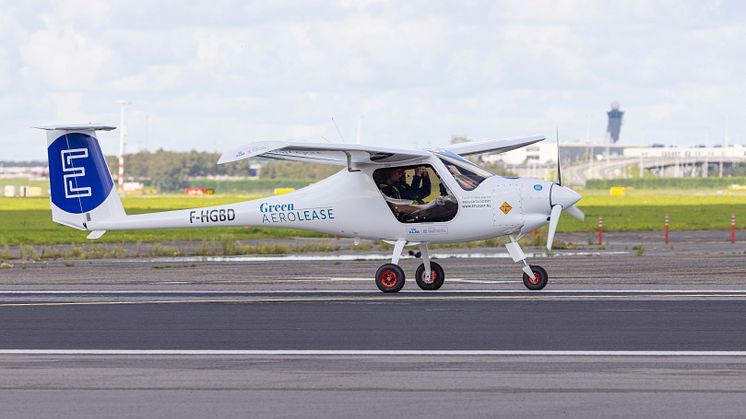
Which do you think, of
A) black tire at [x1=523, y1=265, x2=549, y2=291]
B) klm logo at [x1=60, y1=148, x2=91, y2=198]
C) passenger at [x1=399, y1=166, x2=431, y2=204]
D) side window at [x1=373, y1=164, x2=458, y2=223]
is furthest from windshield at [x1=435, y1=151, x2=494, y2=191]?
klm logo at [x1=60, y1=148, x2=91, y2=198]

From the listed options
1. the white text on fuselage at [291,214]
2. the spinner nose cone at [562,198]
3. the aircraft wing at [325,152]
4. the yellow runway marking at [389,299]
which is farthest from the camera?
the white text on fuselage at [291,214]

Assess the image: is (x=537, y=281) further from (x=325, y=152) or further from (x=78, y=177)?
(x=78, y=177)

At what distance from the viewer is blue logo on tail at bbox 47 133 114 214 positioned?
74.5 feet

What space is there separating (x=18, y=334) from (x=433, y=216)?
869cm

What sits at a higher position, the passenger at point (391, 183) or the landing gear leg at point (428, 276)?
the passenger at point (391, 183)

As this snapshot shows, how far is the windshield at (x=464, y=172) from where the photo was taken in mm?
22109

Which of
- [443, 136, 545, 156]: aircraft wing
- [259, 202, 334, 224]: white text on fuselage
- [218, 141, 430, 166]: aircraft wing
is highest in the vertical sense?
[443, 136, 545, 156]: aircraft wing

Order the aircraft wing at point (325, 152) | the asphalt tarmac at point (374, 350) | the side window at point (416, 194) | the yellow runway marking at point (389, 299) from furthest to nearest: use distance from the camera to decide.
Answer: the side window at point (416, 194) → the yellow runway marking at point (389, 299) → the aircraft wing at point (325, 152) → the asphalt tarmac at point (374, 350)

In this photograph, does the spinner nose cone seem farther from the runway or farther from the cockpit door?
the runway

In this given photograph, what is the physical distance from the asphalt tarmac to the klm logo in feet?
5.95

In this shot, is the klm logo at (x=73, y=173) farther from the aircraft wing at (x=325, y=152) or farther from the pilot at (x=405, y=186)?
the pilot at (x=405, y=186)

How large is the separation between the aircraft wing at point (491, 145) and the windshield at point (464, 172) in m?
2.86

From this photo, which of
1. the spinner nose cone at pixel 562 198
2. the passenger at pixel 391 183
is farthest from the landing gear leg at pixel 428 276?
the spinner nose cone at pixel 562 198

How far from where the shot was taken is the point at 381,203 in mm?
22469
